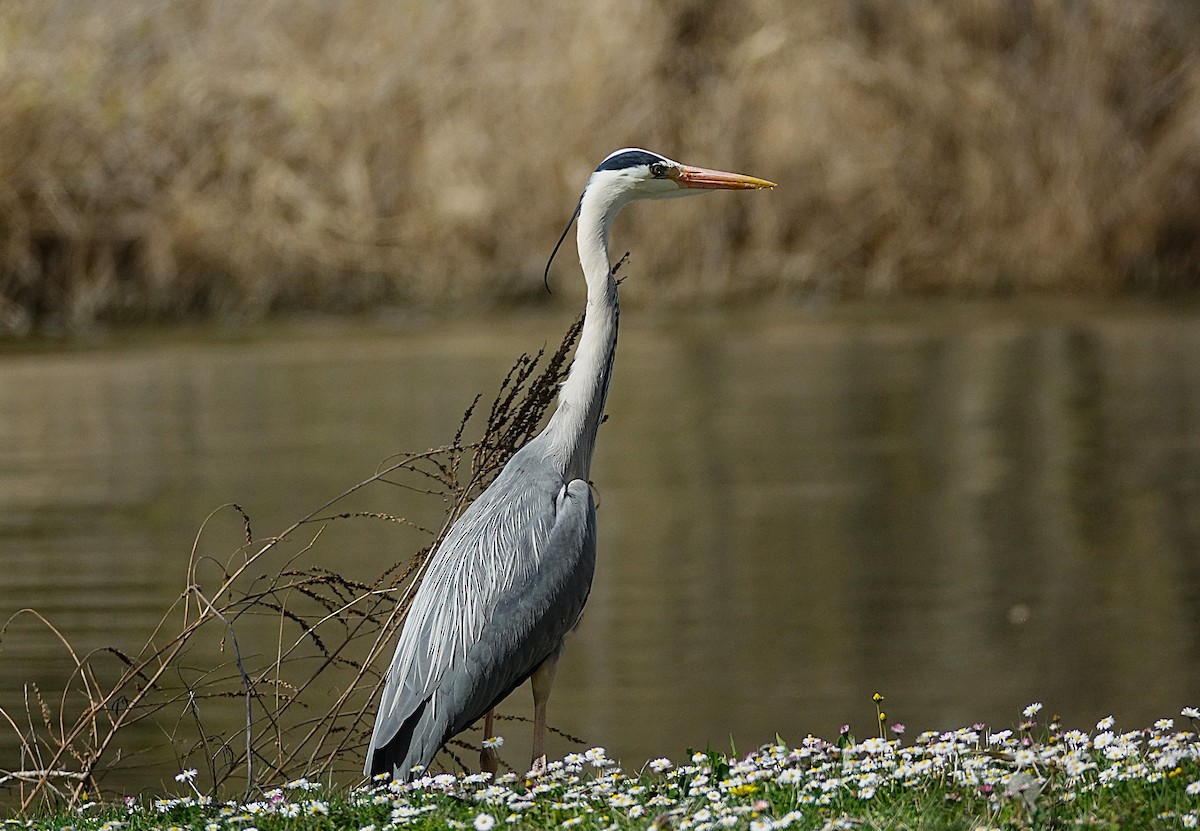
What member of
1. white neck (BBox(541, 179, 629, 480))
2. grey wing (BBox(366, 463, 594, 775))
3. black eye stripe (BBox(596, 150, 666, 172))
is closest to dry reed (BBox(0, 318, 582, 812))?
white neck (BBox(541, 179, 629, 480))

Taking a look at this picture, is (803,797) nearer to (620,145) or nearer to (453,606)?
(453,606)

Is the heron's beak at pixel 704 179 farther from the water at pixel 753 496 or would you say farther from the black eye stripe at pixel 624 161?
the water at pixel 753 496

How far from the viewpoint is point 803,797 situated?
421 centimetres

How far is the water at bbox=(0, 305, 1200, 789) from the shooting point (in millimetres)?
7285

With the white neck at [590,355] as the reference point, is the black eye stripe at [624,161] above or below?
above

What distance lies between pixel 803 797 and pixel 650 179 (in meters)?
2.44

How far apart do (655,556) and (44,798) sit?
15.7ft

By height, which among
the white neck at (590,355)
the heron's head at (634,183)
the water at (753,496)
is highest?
the heron's head at (634,183)

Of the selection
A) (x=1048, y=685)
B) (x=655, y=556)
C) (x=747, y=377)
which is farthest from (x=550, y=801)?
(x=747, y=377)

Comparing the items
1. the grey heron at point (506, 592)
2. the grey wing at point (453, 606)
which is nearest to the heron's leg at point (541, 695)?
the grey heron at point (506, 592)

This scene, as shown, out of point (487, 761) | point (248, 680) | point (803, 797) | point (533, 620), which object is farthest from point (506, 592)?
point (803, 797)

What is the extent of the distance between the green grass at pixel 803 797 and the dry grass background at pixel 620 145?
1444cm

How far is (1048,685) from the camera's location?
23.3 feet

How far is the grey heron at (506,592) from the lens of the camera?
5.09m
